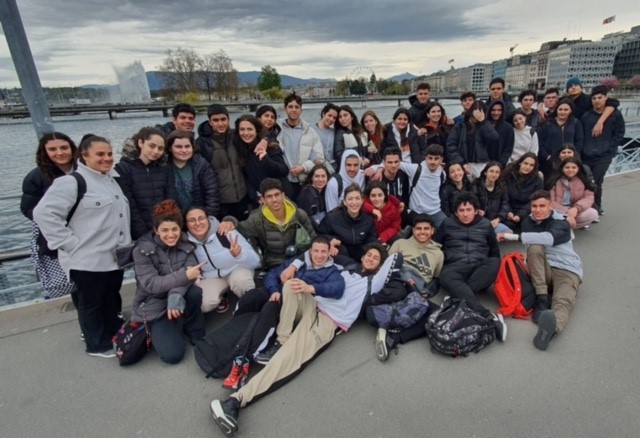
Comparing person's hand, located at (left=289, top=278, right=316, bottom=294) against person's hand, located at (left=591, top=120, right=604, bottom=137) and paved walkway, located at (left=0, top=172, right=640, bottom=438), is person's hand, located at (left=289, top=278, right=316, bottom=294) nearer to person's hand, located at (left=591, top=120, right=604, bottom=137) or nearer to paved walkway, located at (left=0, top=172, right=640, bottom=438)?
paved walkway, located at (left=0, top=172, right=640, bottom=438)

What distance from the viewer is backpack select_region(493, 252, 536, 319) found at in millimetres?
2863

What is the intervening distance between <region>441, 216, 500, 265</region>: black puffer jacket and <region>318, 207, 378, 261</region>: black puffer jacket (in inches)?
29.3

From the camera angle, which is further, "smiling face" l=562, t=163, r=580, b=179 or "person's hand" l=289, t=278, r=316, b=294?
"smiling face" l=562, t=163, r=580, b=179

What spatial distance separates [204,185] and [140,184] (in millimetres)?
525

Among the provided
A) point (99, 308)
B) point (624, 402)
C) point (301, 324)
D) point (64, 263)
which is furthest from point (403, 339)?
point (64, 263)

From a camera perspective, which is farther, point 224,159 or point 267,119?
point 267,119

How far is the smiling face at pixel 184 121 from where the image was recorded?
3.48 m

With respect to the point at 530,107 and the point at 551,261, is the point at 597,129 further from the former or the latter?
the point at 551,261

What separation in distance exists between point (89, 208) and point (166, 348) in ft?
3.65

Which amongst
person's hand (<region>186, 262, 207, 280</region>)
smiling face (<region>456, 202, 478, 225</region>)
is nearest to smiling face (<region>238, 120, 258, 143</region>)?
person's hand (<region>186, 262, 207, 280</region>)

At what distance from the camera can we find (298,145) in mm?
4133

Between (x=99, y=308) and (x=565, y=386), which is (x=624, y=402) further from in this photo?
(x=99, y=308)

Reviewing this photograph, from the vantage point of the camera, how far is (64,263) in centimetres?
240

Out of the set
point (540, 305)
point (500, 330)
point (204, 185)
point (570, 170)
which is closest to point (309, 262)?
point (204, 185)
